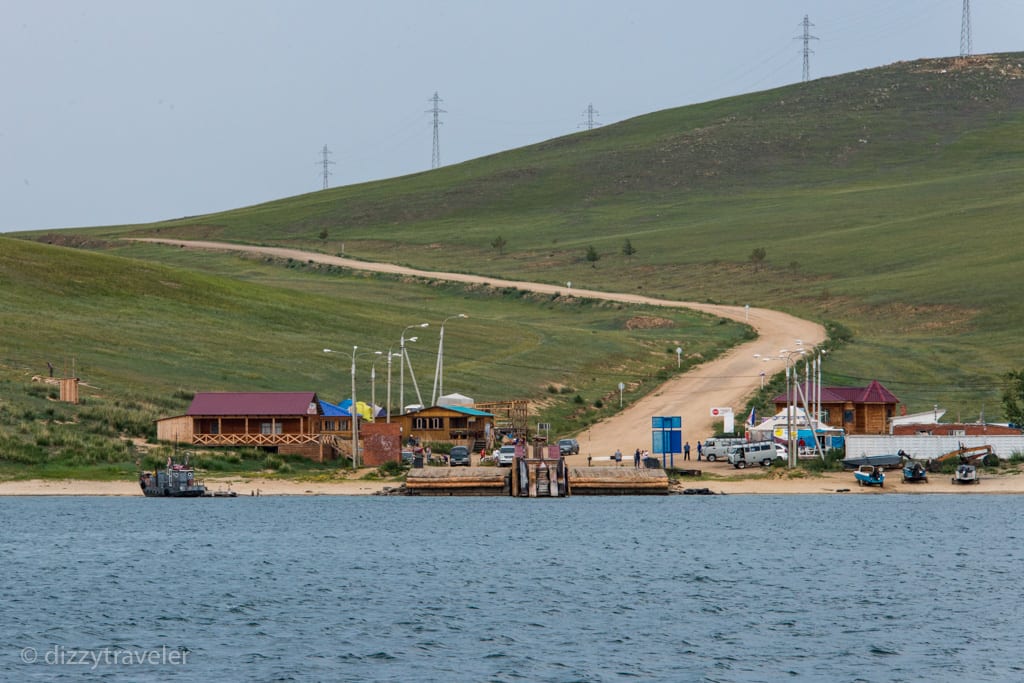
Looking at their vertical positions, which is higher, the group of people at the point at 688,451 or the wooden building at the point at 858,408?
the wooden building at the point at 858,408

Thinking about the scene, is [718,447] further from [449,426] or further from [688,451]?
[449,426]

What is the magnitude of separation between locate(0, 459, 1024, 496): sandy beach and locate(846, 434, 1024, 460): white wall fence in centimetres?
190

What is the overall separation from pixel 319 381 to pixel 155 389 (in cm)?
1614

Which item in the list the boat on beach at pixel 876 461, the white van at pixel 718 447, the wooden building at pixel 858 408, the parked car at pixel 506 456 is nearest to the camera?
the boat on beach at pixel 876 461

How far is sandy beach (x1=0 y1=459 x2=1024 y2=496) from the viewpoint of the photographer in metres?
83.8

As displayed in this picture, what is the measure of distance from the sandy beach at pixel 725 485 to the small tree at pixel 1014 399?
12.0m

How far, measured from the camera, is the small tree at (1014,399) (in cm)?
10431

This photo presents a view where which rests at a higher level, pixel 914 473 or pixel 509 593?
pixel 914 473

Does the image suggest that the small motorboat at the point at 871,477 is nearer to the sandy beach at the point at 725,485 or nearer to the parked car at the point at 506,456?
the sandy beach at the point at 725,485

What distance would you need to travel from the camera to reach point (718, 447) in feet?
338

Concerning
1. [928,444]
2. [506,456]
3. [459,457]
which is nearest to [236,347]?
[459,457]

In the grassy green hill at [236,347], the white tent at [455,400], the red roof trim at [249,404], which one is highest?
the grassy green hill at [236,347]

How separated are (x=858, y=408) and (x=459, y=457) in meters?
33.3
